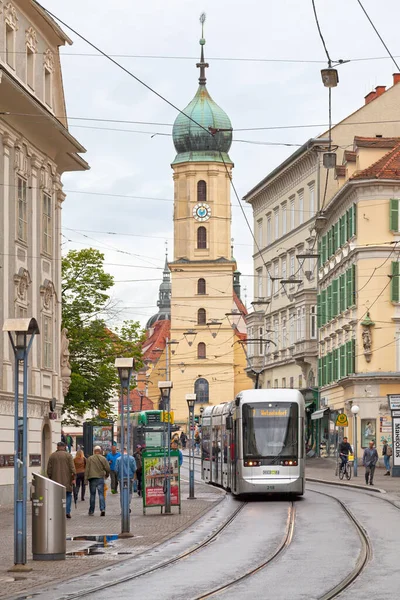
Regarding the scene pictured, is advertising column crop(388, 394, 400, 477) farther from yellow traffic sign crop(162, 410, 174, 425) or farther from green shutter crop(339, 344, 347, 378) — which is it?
green shutter crop(339, 344, 347, 378)

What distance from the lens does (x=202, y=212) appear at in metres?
137

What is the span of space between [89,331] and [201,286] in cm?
7526

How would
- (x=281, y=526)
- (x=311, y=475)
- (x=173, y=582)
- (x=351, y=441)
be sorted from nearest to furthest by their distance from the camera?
(x=173, y=582) → (x=281, y=526) → (x=311, y=475) → (x=351, y=441)

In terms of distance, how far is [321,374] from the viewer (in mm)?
76062

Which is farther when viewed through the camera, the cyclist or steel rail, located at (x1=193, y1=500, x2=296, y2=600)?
the cyclist

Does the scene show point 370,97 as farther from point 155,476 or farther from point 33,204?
Answer: point 155,476

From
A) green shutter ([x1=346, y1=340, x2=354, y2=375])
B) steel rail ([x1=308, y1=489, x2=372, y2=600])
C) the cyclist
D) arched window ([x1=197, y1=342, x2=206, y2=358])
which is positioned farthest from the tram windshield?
arched window ([x1=197, y1=342, x2=206, y2=358])

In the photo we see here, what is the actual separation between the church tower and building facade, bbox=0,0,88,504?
90.0m

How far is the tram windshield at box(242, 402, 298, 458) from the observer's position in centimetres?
3672

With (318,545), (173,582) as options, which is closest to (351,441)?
(318,545)

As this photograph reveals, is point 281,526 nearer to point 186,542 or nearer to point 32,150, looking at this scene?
point 186,542

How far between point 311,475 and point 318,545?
3673cm

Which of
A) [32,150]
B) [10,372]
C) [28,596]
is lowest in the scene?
[28,596]

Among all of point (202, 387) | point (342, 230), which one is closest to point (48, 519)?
point (342, 230)
